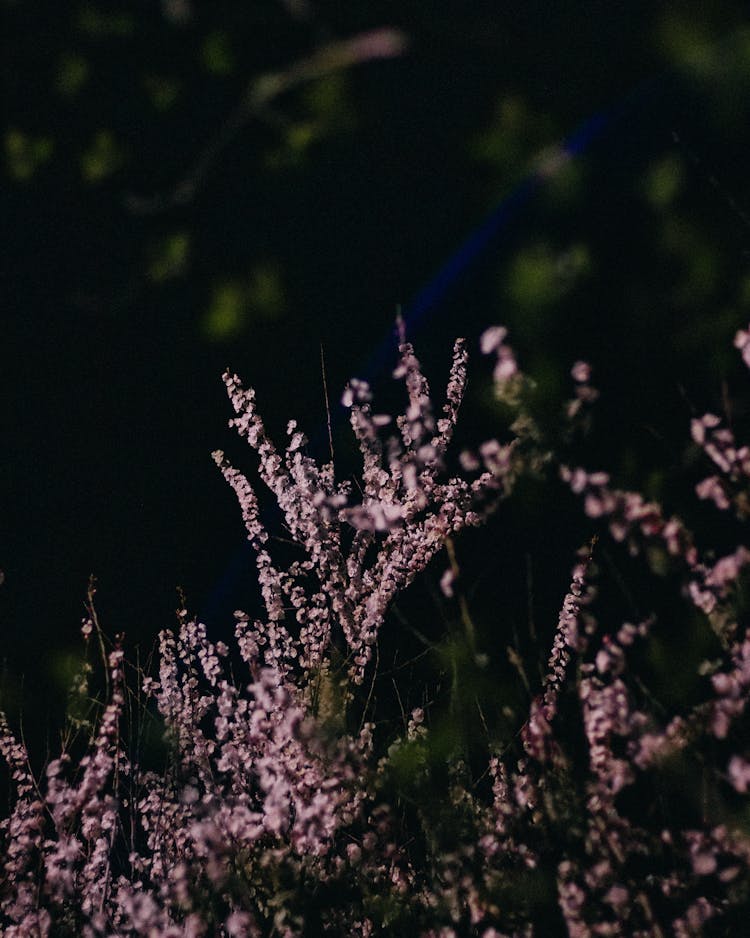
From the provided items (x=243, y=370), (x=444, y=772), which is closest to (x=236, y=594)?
(x=243, y=370)

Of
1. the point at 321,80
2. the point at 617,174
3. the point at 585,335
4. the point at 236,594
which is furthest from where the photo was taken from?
the point at 236,594

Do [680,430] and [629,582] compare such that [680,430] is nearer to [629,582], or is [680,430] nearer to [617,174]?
[629,582]

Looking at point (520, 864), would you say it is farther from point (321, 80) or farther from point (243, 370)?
point (243, 370)

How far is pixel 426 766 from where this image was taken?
3.35 m

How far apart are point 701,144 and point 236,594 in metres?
4.16

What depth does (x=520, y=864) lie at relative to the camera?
9.13ft

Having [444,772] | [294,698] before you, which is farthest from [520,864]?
[294,698]

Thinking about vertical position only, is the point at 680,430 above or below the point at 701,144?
below

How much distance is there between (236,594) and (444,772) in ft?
8.59

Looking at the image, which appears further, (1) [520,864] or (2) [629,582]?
(2) [629,582]

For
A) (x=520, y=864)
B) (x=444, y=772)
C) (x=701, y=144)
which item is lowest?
(x=520, y=864)

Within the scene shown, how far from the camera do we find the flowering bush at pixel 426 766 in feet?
7.64

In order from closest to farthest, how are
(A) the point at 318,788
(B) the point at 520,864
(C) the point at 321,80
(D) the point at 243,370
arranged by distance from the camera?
(C) the point at 321,80
(B) the point at 520,864
(A) the point at 318,788
(D) the point at 243,370

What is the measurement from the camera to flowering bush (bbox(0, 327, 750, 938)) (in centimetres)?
233
